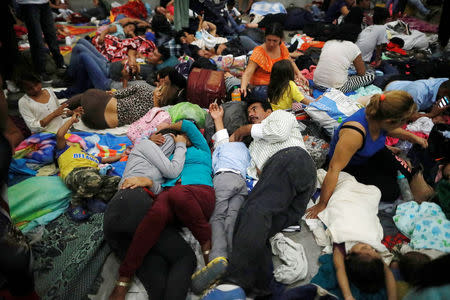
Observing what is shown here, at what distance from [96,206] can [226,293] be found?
125cm

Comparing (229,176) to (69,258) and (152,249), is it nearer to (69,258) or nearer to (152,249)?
(152,249)

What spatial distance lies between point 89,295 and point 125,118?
215cm

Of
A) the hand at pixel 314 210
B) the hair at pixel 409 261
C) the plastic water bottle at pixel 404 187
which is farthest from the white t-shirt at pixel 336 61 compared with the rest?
the hair at pixel 409 261

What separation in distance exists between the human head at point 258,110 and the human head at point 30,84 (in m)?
2.18

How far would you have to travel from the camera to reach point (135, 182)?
207cm

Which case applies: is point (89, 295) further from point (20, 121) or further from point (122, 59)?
point (122, 59)

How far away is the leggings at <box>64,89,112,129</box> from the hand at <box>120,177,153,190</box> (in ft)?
5.28

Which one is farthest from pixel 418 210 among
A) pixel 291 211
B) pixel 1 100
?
pixel 1 100

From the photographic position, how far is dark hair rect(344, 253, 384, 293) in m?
1.74

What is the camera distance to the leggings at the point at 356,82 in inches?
154

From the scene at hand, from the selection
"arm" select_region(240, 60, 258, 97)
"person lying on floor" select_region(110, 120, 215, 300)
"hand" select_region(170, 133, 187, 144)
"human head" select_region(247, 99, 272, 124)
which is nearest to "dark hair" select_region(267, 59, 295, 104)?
"human head" select_region(247, 99, 272, 124)

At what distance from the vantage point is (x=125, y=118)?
3523 mm

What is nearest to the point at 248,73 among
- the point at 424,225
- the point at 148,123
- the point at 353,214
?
the point at 148,123

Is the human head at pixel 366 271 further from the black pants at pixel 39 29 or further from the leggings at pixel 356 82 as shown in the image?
the black pants at pixel 39 29
